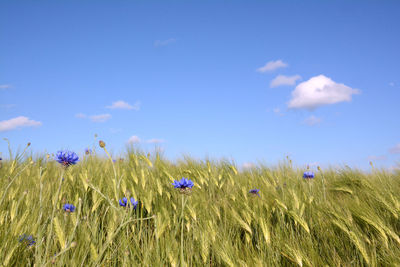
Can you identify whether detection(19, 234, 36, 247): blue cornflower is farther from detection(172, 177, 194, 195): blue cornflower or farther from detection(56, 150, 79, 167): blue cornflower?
detection(172, 177, 194, 195): blue cornflower

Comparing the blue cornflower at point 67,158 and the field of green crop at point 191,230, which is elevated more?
the blue cornflower at point 67,158

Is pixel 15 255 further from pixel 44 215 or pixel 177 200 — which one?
pixel 177 200

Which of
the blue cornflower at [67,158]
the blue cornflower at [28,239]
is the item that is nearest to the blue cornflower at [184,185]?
the blue cornflower at [67,158]

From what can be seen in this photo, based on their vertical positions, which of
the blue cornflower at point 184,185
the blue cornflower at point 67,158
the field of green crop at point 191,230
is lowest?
the field of green crop at point 191,230

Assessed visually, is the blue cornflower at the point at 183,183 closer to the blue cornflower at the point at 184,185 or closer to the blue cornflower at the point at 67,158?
the blue cornflower at the point at 184,185

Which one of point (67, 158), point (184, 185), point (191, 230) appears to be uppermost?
point (67, 158)

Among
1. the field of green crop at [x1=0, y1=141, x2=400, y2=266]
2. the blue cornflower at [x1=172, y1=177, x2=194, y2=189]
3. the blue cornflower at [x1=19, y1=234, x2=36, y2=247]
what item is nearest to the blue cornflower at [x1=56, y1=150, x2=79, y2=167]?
the field of green crop at [x1=0, y1=141, x2=400, y2=266]

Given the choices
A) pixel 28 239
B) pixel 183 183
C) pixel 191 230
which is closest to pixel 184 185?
pixel 183 183

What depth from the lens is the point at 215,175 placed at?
3.63 m

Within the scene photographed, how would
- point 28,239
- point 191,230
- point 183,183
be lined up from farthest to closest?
point 191,230, point 183,183, point 28,239

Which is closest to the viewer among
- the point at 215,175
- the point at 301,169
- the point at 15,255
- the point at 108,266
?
the point at 15,255

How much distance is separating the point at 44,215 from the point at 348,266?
216 cm

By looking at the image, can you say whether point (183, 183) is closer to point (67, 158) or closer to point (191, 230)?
point (191, 230)

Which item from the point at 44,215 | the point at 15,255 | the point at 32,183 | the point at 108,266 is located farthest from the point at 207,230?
the point at 32,183
